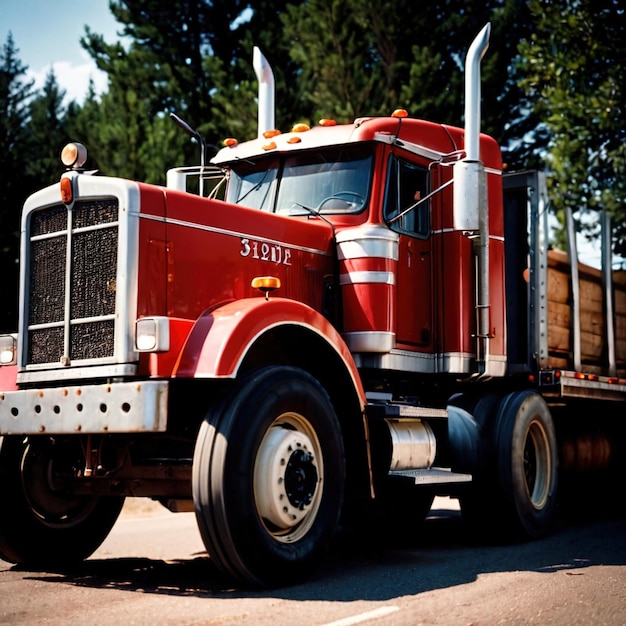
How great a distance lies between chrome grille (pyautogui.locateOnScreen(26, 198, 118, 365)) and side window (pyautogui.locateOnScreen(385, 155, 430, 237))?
2471 millimetres

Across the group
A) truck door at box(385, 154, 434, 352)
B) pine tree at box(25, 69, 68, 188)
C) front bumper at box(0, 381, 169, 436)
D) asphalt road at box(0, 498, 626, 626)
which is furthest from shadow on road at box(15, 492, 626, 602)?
pine tree at box(25, 69, 68, 188)

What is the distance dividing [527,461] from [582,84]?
10.3 m

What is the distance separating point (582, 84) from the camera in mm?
17594

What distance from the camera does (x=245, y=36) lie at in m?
24.2

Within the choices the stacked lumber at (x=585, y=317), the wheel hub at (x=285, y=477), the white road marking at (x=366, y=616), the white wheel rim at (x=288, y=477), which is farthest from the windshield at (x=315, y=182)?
the white road marking at (x=366, y=616)

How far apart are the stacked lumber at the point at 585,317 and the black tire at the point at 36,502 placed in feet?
16.3

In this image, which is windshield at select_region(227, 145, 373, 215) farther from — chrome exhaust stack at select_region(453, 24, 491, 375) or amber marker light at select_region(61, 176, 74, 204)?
amber marker light at select_region(61, 176, 74, 204)

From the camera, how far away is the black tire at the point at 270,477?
5.84m

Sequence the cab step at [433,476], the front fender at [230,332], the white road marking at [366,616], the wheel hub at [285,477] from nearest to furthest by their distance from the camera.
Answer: the white road marking at [366,616]
the front fender at [230,332]
the wheel hub at [285,477]
the cab step at [433,476]

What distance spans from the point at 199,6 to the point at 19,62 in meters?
24.9

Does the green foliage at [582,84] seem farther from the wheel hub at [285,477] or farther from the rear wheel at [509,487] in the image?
the wheel hub at [285,477]

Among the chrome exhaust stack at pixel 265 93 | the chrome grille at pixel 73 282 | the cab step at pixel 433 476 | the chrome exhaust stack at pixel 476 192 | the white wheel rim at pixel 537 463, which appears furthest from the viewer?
the chrome exhaust stack at pixel 265 93

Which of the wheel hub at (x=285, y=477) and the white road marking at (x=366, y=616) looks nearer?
the white road marking at (x=366, y=616)

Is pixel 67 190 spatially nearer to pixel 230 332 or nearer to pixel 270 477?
pixel 230 332
